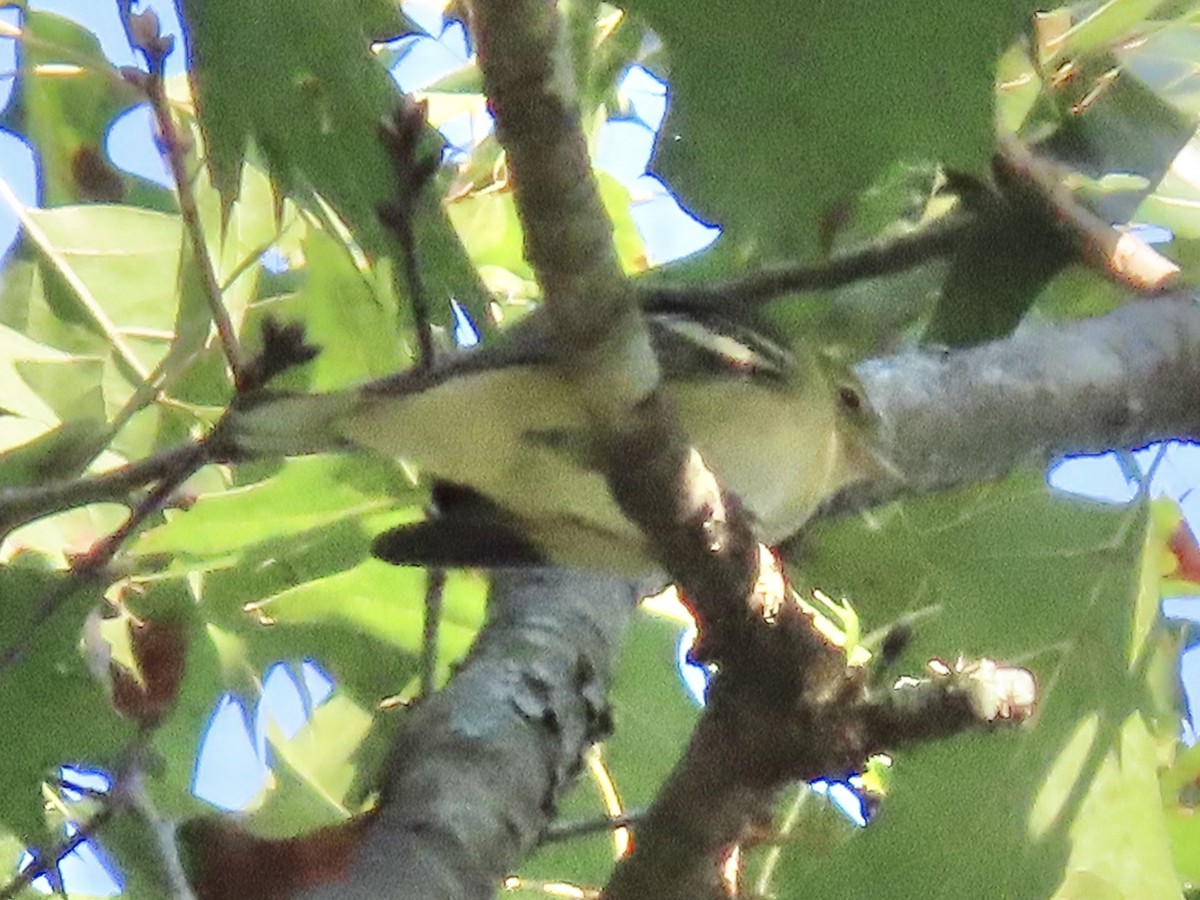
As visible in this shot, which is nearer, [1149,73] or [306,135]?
[306,135]

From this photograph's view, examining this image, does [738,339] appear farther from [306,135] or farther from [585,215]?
[585,215]

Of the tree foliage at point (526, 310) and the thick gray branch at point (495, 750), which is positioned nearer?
the tree foliage at point (526, 310)

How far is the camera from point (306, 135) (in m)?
0.77

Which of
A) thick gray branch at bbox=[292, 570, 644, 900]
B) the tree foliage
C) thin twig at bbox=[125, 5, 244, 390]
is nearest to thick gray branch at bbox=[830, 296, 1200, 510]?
the tree foliage

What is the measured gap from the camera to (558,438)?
3.17 feet

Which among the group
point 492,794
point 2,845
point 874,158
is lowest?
point 2,845

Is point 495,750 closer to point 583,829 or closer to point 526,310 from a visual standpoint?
point 583,829

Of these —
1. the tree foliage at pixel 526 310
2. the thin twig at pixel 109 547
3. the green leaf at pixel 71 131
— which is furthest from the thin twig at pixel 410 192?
the green leaf at pixel 71 131

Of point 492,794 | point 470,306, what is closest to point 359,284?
point 470,306

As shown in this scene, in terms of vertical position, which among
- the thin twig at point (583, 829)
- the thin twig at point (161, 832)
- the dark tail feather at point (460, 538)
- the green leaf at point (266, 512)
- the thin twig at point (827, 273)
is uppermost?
the thin twig at point (827, 273)

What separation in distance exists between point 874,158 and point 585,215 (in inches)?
7.3

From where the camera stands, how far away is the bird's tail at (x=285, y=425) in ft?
2.37

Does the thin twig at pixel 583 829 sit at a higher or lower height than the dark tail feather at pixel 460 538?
lower

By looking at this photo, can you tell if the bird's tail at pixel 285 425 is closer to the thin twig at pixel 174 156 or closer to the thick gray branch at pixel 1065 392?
the thin twig at pixel 174 156
